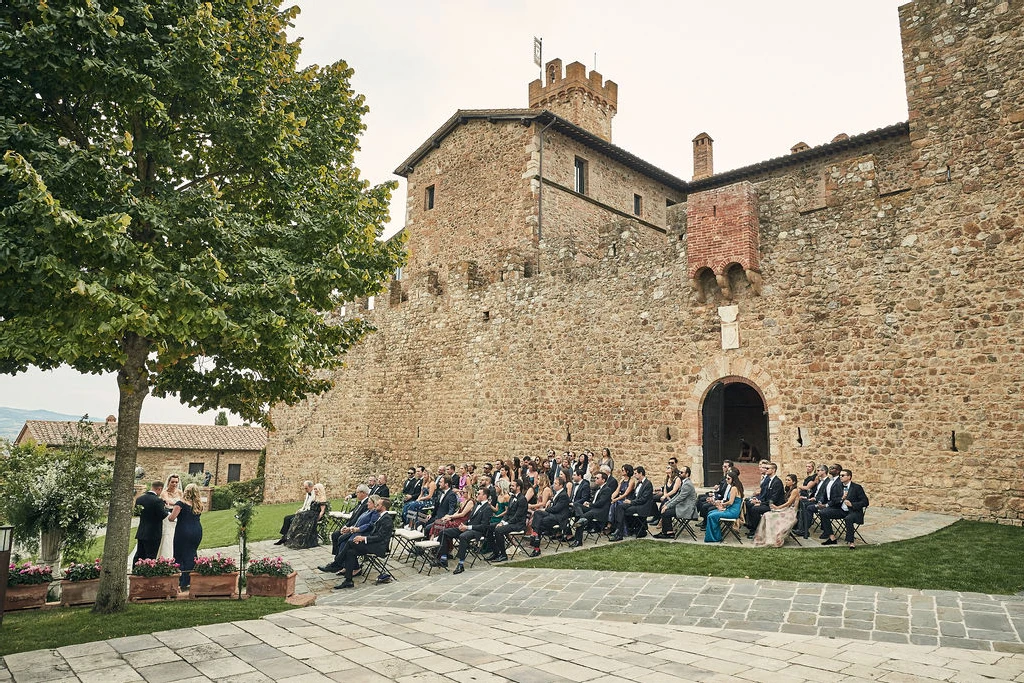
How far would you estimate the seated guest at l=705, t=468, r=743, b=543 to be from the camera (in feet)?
35.1

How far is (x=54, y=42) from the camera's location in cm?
666

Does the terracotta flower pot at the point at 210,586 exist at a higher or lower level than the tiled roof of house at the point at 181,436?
lower

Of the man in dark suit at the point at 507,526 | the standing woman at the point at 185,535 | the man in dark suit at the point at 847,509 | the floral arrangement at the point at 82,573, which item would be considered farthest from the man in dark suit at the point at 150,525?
the man in dark suit at the point at 847,509

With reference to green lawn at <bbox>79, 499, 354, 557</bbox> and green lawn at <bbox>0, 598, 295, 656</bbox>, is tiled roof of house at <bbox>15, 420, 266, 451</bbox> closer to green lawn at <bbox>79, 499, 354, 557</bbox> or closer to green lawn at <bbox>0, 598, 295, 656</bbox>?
green lawn at <bbox>79, 499, 354, 557</bbox>

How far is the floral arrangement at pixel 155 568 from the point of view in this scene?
867 centimetres

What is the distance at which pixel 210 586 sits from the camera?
8828 mm

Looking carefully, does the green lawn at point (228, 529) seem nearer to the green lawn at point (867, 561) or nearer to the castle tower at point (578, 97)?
the green lawn at point (867, 561)

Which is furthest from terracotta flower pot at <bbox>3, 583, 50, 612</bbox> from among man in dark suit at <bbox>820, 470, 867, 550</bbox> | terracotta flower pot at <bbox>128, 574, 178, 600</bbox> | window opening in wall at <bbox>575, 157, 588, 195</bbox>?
window opening in wall at <bbox>575, 157, 588, 195</bbox>

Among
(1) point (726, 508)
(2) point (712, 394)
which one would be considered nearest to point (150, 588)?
(1) point (726, 508)

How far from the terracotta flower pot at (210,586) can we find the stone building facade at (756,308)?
5528 millimetres

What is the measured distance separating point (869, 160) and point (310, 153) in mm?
10491

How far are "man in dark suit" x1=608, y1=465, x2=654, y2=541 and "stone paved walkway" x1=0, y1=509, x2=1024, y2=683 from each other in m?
2.50

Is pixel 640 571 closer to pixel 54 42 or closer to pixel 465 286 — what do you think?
pixel 54 42

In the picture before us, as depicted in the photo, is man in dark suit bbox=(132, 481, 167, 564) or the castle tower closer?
man in dark suit bbox=(132, 481, 167, 564)
